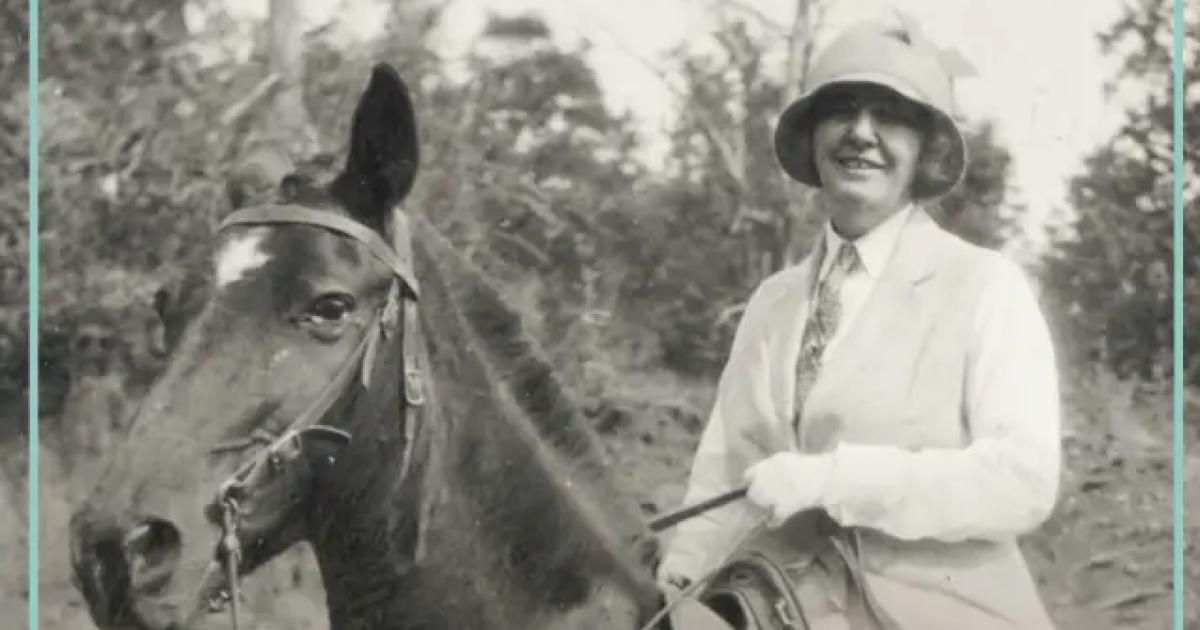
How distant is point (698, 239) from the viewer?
3760mm

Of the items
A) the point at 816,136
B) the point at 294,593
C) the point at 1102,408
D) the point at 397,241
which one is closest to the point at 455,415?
the point at 397,241

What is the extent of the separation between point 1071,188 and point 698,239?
939mm

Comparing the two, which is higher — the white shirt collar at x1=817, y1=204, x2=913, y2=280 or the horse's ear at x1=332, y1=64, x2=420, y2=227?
the horse's ear at x1=332, y1=64, x2=420, y2=227

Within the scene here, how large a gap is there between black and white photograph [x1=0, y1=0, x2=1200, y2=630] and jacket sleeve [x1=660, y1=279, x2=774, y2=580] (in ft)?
0.03

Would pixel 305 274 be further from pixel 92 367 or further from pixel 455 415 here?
pixel 92 367

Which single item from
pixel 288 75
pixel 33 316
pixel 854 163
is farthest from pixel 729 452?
pixel 33 316

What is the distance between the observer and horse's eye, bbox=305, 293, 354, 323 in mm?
2902

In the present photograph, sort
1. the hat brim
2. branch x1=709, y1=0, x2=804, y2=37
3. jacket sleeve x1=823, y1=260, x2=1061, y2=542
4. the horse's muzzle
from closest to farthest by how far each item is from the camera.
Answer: the horse's muzzle < jacket sleeve x1=823, y1=260, x2=1061, y2=542 < the hat brim < branch x1=709, y1=0, x2=804, y2=37

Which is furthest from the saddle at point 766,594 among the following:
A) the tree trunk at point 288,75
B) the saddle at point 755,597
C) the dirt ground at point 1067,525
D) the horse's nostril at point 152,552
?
the tree trunk at point 288,75

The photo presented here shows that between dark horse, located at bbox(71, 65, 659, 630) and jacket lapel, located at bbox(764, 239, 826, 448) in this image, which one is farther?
jacket lapel, located at bbox(764, 239, 826, 448)

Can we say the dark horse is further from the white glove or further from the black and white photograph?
the white glove

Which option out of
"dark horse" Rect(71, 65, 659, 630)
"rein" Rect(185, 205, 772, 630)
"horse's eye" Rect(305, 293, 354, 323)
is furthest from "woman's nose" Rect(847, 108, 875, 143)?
"horse's eye" Rect(305, 293, 354, 323)

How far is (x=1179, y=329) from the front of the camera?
3.71 meters

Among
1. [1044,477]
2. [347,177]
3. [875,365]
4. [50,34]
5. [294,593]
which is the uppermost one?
[50,34]
